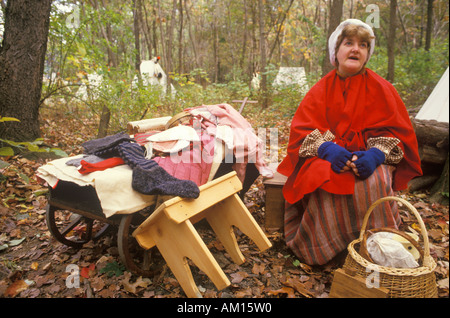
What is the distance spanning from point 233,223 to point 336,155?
3.14 feet

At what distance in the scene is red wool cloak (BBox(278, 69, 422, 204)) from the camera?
7.17ft

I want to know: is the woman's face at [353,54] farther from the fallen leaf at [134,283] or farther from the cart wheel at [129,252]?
the fallen leaf at [134,283]

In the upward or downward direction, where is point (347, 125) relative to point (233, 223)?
upward

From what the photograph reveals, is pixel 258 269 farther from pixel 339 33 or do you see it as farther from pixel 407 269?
pixel 339 33

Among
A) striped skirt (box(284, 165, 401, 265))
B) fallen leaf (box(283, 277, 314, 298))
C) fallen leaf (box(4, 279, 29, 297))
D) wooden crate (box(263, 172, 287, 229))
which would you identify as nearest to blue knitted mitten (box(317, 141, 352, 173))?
striped skirt (box(284, 165, 401, 265))

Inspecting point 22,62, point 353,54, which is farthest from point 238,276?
point 22,62

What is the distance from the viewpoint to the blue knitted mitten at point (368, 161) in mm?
2043

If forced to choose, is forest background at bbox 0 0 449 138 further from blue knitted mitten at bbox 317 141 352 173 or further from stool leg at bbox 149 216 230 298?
stool leg at bbox 149 216 230 298

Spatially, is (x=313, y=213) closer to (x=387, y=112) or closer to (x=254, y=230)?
(x=254, y=230)

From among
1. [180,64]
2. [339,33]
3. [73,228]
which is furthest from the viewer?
[180,64]

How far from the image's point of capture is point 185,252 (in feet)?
6.25

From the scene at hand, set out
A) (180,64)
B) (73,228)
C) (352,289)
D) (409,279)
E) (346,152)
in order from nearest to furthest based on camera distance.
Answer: (409,279)
(352,289)
(346,152)
(73,228)
(180,64)

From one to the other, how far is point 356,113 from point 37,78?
151 inches

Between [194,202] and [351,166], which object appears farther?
[351,166]
